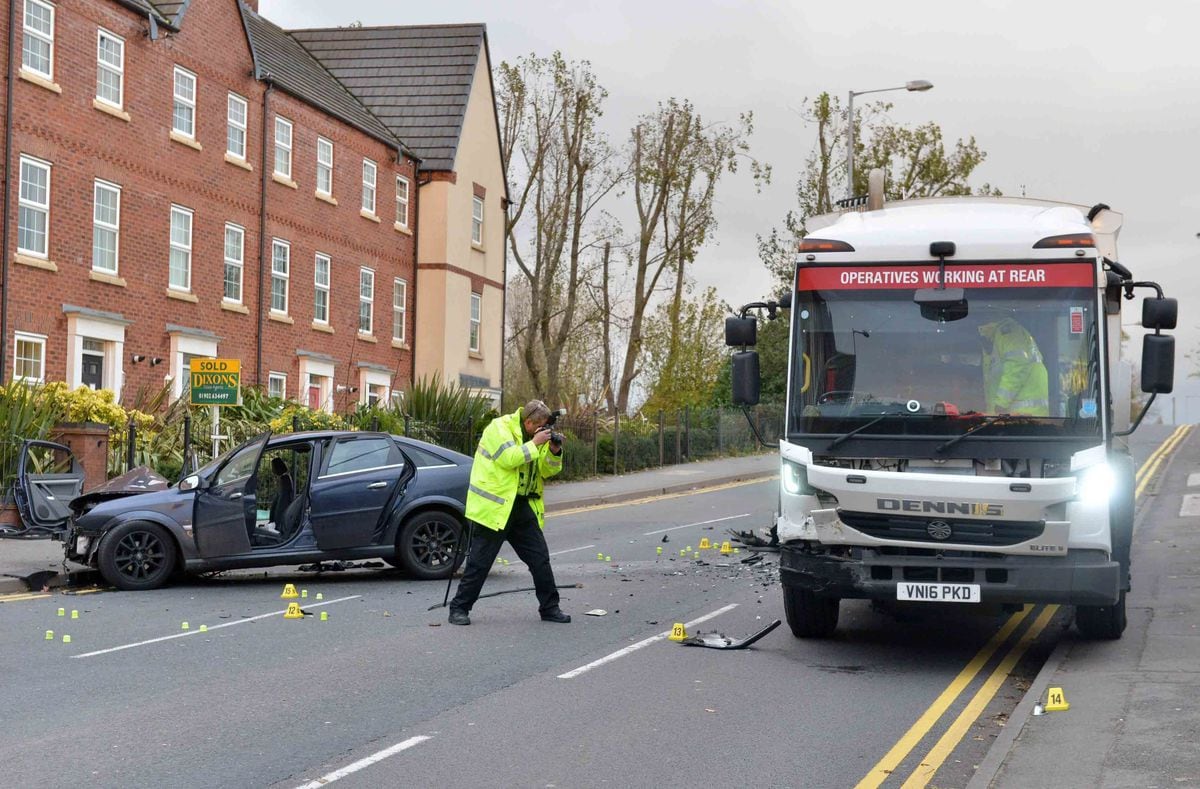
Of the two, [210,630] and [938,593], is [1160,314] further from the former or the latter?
[210,630]

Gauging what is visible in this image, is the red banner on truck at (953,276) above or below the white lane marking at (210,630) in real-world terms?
above

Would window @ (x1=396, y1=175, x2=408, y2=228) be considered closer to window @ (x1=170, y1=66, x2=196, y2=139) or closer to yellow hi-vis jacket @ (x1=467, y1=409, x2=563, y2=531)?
window @ (x1=170, y1=66, x2=196, y2=139)

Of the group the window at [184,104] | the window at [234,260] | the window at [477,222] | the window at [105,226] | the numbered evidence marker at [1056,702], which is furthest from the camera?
the window at [477,222]

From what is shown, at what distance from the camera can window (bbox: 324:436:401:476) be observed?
14034 mm

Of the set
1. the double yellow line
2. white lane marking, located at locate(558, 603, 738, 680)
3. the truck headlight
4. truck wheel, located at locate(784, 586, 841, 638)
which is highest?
the truck headlight

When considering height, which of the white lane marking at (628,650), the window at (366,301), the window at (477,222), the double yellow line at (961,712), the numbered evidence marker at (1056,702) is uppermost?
the window at (477,222)

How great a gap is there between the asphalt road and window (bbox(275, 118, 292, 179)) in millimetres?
19307

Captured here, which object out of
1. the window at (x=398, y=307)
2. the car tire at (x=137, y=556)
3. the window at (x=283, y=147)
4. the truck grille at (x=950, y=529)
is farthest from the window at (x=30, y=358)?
the truck grille at (x=950, y=529)

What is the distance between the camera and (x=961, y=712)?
8.07 metres

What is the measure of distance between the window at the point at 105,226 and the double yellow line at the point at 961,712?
1850cm

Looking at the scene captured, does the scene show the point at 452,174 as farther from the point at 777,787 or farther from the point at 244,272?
the point at 777,787

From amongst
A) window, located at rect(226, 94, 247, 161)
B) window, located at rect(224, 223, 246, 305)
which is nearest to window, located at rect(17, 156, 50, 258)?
window, located at rect(224, 223, 246, 305)

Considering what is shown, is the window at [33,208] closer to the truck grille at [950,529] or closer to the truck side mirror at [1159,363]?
the truck grille at [950,529]

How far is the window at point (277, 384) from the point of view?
1197 inches
